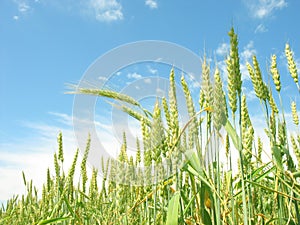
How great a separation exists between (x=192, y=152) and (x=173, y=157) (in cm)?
9

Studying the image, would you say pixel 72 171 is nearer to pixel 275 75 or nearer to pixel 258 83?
pixel 258 83

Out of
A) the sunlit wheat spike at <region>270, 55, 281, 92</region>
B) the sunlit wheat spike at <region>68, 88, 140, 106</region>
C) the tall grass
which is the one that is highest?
the sunlit wheat spike at <region>270, 55, 281, 92</region>

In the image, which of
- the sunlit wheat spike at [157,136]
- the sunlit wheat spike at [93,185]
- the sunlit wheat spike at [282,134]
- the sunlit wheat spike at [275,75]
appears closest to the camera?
the sunlit wheat spike at [157,136]

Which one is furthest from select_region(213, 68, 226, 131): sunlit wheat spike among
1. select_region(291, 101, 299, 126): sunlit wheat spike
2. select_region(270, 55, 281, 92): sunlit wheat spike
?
select_region(291, 101, 299, 126): sunlit wheat spike

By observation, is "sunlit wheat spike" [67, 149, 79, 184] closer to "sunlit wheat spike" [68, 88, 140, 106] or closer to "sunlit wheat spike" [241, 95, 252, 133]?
"sunlit wheat spike" [68, 88, 140, 106]

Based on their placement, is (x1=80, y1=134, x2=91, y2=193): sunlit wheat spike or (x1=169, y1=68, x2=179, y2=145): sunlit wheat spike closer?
(x1=169, y1=68, x2=179, y2=145): sunlit wheat spike

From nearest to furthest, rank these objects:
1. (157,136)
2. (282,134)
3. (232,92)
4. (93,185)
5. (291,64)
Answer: (232,92) < (157,136) < (282,134) < (291,64) < (93,185)

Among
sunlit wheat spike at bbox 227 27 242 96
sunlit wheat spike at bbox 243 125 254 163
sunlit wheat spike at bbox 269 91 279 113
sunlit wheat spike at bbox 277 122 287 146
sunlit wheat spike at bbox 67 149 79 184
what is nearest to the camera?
Answer: sunlit wheat spike at bbox 227 27 242 96

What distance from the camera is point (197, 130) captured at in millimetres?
1254

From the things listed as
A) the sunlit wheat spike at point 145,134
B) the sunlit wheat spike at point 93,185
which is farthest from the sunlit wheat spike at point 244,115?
the sunlit wheat spike at point 93,185

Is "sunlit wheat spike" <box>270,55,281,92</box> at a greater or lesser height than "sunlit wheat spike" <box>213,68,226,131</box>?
greater

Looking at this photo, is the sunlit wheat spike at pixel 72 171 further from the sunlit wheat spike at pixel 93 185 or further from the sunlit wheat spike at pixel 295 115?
the sunlit wheat spike at pixel 295 115

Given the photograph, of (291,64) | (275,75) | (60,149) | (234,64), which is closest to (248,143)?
(234,64)

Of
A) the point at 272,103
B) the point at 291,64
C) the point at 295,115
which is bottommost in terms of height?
the point at 272,103
